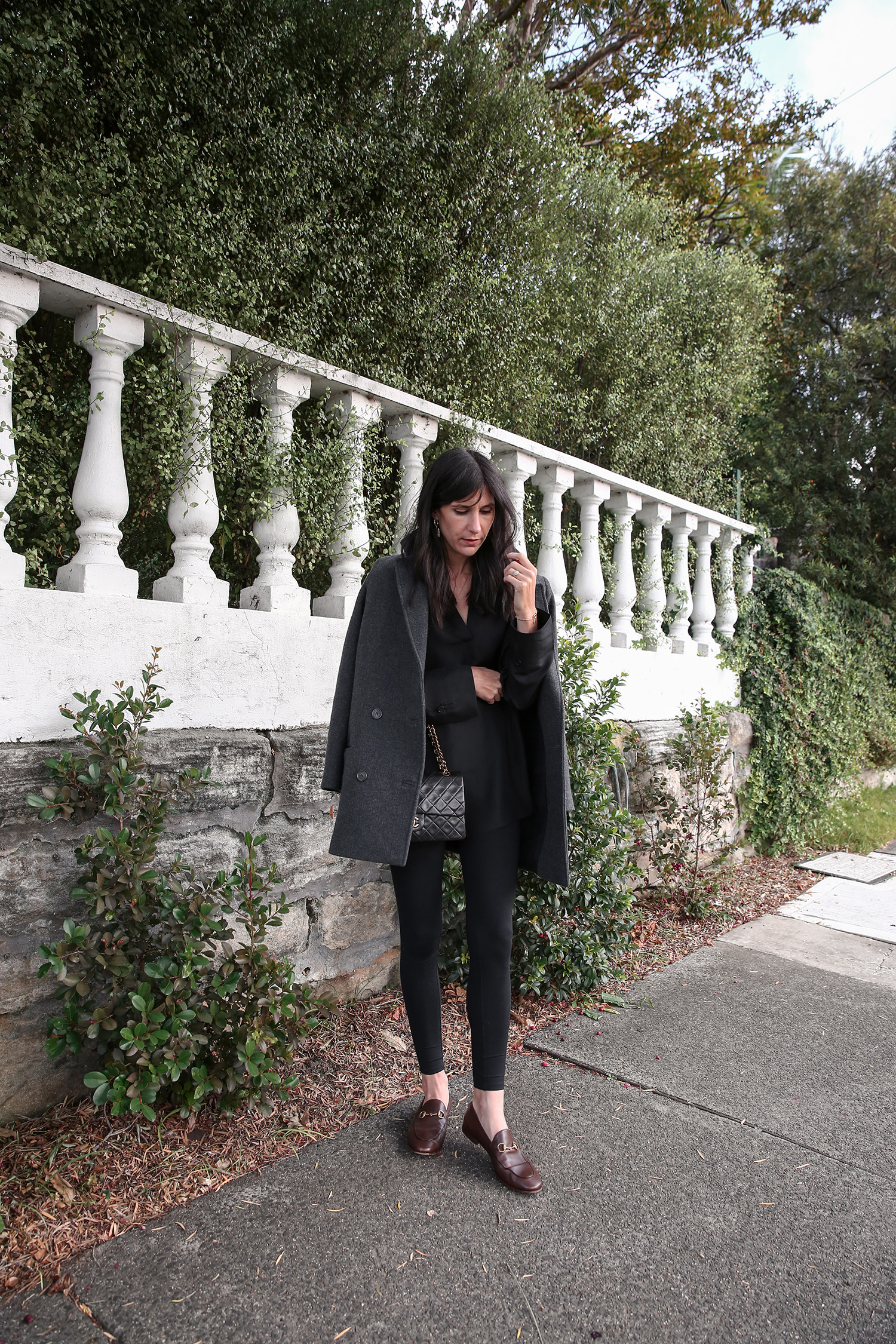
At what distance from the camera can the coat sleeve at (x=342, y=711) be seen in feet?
7.16

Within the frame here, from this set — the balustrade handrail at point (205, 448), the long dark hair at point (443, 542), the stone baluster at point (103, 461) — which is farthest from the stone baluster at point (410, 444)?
the stone baluster at point (103, 461)

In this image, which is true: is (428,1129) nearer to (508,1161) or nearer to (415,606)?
(508,1161)

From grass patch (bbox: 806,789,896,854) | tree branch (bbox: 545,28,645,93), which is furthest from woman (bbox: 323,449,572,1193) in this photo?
tree branch (bbox: 545,28,645,93)

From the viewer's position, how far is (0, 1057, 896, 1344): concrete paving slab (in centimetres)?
156

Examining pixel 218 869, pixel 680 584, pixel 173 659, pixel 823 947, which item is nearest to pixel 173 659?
pixel 173 659

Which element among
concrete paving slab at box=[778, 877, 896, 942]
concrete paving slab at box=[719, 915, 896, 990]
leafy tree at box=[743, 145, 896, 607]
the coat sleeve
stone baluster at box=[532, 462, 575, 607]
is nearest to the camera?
the coat sleeve

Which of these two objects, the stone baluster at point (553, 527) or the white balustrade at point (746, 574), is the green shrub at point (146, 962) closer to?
the stone baluster at point (553, 527)

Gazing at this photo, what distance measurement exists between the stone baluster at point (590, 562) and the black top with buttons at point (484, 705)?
187cm

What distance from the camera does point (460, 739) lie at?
2145mm

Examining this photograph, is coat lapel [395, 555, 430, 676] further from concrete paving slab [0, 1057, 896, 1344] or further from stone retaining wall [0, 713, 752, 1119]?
concrete paving slab [0, 1057, 896, 1344]

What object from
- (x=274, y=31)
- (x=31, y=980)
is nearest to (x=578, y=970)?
(x=31, y=980)

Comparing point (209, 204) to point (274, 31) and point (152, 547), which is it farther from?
point (152, 547)

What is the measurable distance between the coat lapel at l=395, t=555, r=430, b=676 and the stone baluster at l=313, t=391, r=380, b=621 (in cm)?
79

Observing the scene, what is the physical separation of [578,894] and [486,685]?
1.31 meters
